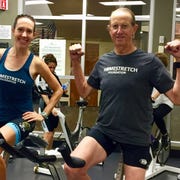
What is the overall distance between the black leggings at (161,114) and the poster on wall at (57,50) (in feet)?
6.70

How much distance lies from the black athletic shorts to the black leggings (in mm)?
2035

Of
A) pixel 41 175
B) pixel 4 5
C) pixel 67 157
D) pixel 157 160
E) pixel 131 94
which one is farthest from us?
pixel 4 5

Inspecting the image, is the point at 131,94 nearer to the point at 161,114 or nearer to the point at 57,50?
the point at 161,114

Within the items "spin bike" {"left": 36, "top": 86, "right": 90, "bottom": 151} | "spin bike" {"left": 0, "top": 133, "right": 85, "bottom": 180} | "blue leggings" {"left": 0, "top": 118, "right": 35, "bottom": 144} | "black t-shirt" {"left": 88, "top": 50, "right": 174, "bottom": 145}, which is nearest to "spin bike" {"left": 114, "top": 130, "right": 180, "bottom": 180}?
"spin bike" {"left": 36, "top": 86, "right": 90, "bottom": 151}

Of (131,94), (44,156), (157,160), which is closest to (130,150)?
(131,94)

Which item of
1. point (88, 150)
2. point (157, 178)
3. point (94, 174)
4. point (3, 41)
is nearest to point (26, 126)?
point (88, 150)

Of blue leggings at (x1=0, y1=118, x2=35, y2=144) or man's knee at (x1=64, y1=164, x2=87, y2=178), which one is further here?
blue leggings at (x1=0, y1=118, x2=35, y2=144)

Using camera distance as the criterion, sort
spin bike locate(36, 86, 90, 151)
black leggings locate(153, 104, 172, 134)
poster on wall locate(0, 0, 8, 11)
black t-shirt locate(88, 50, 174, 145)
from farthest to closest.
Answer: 1. poster on wall locate(0, 0, 8, 11)
2. black leggings locate(153, 104, 172, 134)
3. spin bike locate(36, 86, 90, 151)
4. black t-shirt locate(88, 50, 174, 145)

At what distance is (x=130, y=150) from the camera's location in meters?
2.23

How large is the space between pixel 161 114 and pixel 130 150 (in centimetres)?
215

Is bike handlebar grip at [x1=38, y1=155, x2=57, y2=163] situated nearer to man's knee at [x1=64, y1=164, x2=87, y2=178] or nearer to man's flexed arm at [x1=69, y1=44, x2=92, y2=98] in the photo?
man's knee at [x1=64, y1=164, x2=87, y2=178]

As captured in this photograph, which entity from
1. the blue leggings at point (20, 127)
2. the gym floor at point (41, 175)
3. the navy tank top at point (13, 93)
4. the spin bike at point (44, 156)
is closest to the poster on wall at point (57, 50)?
the gym floor at point (41, 175)

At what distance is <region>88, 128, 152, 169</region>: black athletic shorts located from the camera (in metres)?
2.22

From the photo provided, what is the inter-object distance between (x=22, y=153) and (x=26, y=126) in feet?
2.67
